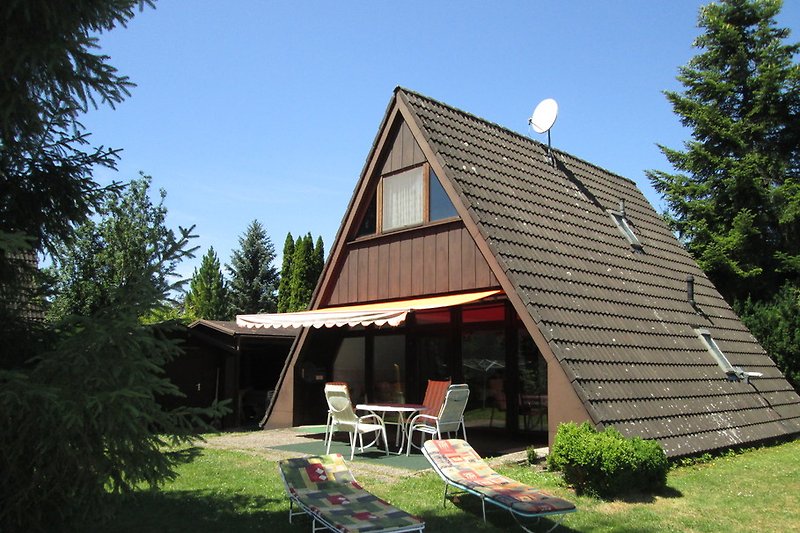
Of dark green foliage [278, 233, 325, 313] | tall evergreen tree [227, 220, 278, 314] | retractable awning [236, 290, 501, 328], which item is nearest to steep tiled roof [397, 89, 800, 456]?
retractable awning [236, 290, 501, 328]

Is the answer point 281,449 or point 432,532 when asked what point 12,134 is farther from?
point 281,449

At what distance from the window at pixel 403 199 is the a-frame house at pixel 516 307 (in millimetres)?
31

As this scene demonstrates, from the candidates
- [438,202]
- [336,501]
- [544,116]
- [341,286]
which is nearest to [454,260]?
[438,202]

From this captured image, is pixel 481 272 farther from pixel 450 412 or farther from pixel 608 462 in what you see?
pixel 608 462

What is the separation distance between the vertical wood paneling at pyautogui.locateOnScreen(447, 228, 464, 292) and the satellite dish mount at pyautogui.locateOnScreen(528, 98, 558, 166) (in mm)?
4037

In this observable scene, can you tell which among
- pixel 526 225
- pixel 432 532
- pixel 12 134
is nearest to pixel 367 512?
pixel 432 532

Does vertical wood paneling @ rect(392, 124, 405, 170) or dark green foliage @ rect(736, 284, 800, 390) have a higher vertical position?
vertical wood paneling @ rect(392, 124, 405, 170)

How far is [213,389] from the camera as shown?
16.7 m

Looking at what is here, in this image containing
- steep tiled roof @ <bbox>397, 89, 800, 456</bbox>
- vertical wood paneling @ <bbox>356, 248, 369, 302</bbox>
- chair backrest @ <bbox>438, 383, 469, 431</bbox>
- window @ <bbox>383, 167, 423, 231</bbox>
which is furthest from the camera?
vertical wood paneling @ <bbox>356, 248, 369, 302</bbox>

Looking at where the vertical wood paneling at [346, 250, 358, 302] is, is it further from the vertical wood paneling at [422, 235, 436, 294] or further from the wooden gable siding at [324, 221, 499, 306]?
the vertical wood paneling at [422, 235, 436, 294]

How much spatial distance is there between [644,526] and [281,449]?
249 inches

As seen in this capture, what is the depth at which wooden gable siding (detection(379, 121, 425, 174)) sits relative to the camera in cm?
1206

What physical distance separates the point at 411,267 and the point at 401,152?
6.92 feet

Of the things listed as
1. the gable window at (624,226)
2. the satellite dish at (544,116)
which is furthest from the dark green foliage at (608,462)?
the satellite dish at (544,116)
